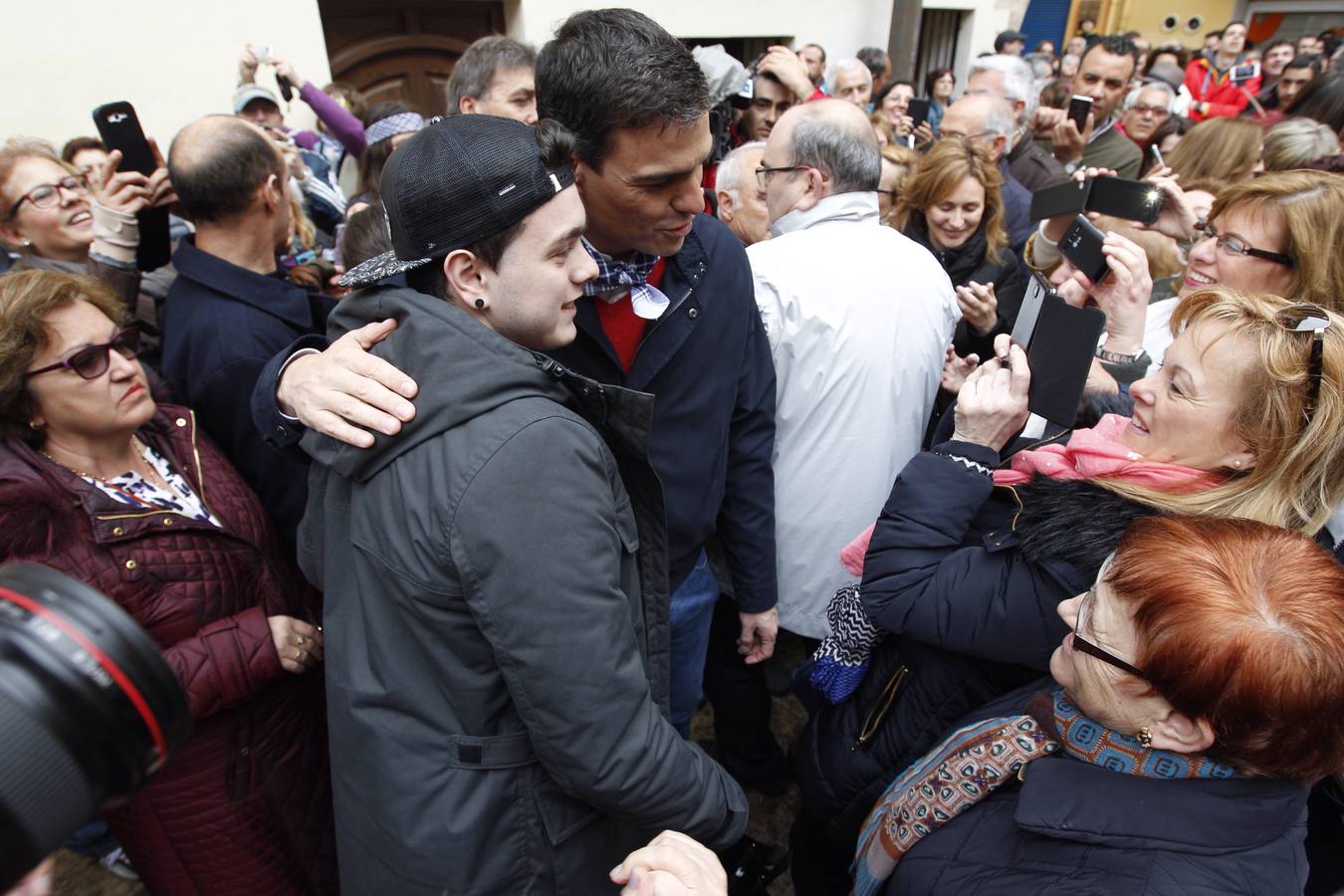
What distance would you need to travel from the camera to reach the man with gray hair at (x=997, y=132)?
3.97 m

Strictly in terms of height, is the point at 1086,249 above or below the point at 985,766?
above

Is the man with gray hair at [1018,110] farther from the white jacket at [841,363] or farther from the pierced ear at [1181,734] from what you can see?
the pierced ear at [1181,734]

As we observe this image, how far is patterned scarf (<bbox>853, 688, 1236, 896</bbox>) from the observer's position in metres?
1.15

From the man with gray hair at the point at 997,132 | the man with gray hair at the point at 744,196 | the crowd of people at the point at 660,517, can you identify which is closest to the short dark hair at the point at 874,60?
the man with gray hair at the point at 997,132

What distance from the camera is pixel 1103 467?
1.45 meters

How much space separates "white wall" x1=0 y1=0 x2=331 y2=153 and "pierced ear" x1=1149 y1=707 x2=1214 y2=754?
5.67m

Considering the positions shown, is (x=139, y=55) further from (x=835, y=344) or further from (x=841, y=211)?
(x=835, y=344)

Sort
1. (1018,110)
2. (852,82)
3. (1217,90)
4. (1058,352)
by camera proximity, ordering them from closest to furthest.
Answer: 1. (1058,352)
2. (1018,110)
3. (852,82)
4. (1217,90)

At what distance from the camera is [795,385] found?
2205mm

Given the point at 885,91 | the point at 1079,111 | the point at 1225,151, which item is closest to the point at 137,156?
the point at 1225,151

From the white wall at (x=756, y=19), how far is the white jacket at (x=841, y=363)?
478cm

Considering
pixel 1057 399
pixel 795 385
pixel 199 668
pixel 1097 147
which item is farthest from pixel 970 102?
pixel 199 668

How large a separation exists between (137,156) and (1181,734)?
10.7 ft

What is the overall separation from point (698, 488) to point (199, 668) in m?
1.16
